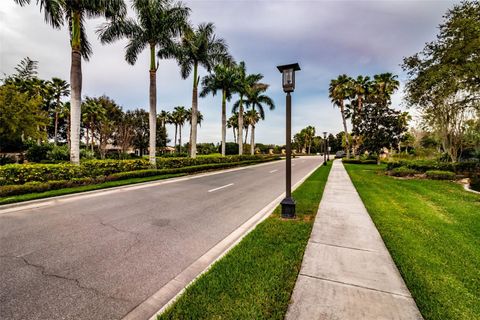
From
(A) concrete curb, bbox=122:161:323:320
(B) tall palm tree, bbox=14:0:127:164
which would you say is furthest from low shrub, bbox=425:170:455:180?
(B) tall palm tree, bbox=14:0:127:164

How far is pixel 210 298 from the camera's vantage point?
264 cm

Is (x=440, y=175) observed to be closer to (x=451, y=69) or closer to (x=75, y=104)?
(x=451, y=69)

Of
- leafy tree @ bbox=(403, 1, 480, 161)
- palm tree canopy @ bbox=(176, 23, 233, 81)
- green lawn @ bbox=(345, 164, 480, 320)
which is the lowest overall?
green lawn @ bbox=(345, 164, 480, 320)

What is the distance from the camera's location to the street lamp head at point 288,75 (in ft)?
20.1

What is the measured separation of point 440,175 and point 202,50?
21.7 m

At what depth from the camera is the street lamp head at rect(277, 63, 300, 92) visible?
20.1 feet

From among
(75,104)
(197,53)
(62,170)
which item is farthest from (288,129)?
(197,53)

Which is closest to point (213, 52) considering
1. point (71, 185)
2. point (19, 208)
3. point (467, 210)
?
point (71, 185)

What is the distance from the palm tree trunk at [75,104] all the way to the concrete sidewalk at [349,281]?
13.2 m

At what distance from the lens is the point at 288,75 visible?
621 cm

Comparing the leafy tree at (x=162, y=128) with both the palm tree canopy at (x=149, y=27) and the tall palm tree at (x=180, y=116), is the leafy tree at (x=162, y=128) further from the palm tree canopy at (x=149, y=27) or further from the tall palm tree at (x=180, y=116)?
the palm tree canopy at (x=149, y=27)

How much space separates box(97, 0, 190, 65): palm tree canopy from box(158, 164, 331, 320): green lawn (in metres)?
17.8

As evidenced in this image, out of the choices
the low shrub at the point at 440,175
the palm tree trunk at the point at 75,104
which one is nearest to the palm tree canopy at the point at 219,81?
the palm tree trunk at the point at 75,104

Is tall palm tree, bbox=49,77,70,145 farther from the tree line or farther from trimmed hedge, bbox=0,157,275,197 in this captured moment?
trimmed hedge, bbox=0,157,275,197
